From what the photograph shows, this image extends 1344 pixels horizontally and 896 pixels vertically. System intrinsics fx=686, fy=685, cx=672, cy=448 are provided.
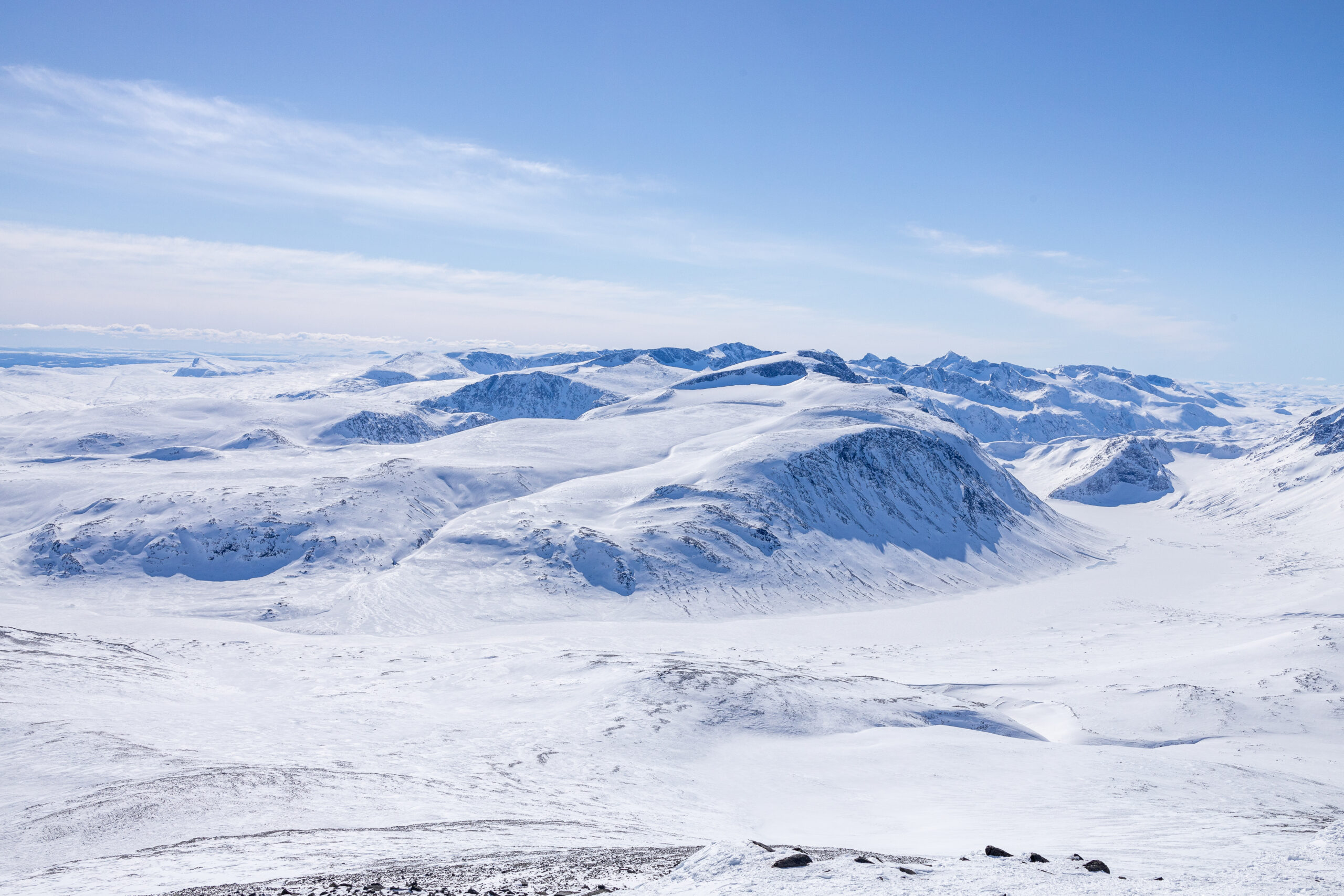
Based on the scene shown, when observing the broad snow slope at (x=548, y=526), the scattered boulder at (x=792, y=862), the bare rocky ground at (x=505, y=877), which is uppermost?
the scattered boulder at (x=792, y=862)

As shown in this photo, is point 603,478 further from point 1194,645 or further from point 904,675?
point 1194,645

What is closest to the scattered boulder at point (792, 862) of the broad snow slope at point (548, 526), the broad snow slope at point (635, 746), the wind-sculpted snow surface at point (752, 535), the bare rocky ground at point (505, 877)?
the bare rocky ground at point (505, 877)

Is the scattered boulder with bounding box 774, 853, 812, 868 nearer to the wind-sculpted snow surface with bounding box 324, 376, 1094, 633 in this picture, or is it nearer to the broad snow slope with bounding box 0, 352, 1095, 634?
the wind-sculpted snow surface with bounding box 324, 376, 1094, 633

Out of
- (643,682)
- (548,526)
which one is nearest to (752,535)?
(548,526)

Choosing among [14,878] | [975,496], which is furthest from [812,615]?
[14,878]

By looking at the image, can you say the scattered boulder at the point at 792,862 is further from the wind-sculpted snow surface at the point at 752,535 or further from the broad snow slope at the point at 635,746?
the wind-sculpted snow surface at the point at 752,535

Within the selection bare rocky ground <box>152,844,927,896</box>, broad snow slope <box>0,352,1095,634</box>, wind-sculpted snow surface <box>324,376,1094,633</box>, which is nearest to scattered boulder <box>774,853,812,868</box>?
bare rocky ground <box>152,844,927,896</box>
